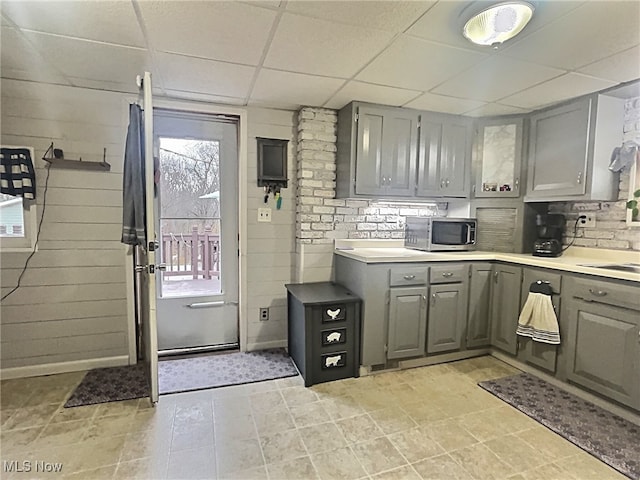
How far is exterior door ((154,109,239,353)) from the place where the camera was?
10.0ft

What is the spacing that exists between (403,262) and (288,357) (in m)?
1.34

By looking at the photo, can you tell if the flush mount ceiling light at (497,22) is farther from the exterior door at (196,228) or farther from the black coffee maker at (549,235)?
the exterior door at (196,228)

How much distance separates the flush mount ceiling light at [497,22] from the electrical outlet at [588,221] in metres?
1.98

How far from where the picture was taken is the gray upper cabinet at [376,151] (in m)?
2.99

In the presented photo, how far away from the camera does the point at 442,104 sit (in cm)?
300

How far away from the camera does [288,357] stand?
3121 mm

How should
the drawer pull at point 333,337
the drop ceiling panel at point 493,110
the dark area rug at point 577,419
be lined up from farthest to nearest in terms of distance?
the drop ceiling panel at point 493,110 → the drawer pull at point 333,337 → the dark area rug at point 577,419

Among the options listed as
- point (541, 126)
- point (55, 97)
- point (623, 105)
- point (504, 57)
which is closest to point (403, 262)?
point (504, 57)

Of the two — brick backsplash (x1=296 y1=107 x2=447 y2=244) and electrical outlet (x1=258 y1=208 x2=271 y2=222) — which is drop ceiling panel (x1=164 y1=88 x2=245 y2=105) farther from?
electrical outlet (x1=258 y1=208 x2=271 y2=222)

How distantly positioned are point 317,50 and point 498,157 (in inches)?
87.0

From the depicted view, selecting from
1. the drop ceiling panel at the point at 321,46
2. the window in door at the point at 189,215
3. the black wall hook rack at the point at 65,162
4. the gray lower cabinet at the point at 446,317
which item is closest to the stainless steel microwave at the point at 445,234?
the gray lower cabinet at the point at 446,317

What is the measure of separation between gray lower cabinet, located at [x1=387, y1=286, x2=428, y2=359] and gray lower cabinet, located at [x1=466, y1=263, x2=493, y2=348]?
1.59 ft

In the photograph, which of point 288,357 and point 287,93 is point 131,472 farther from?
point 287,93

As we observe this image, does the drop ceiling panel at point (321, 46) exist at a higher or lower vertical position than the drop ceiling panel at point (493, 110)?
lower
